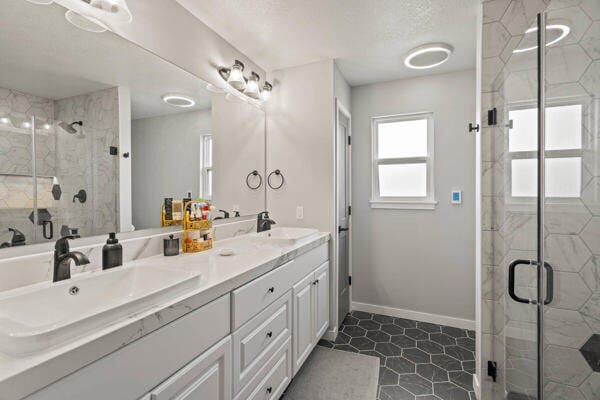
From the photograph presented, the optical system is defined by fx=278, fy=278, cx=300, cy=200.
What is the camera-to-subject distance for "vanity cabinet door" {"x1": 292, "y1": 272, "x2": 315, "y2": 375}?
1.82 meters

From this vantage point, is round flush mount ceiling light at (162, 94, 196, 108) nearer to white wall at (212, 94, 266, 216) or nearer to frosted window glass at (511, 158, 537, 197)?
white wall at (212, 94, 266, 216)

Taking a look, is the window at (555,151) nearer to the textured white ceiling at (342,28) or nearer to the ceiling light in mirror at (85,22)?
the textured white ceiling at (342,28)

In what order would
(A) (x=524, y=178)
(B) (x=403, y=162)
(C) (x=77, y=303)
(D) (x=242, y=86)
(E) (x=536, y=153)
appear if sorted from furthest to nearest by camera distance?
(B) (x=403, y=162) → (D) (x=242, y=86) → (A) (x=524, y=178) → (E) (x=536, y=153) → (C) (x=77, y=303)

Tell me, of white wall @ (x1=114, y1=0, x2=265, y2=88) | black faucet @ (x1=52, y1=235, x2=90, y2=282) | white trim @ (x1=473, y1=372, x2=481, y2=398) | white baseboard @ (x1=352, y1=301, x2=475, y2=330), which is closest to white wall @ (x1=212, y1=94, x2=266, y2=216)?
white wall @ (x1=114, y1=0, x2=265, y2=88)

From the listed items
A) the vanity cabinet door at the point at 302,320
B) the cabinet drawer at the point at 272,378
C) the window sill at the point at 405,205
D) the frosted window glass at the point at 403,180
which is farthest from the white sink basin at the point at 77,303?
the frosted window glass at the point at 403,180

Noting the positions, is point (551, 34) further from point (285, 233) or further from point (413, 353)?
point (413, 353)

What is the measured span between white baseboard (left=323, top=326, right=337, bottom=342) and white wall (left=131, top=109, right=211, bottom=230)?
5.54 feet

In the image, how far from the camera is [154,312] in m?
0.85

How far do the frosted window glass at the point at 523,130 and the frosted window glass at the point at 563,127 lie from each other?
104mm

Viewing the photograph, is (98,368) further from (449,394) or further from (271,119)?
(271,119)

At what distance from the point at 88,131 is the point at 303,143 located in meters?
1.66

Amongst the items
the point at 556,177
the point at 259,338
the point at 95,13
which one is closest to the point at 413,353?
the point at 259,338

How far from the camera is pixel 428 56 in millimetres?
2357

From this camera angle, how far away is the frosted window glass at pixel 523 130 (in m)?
1.25
